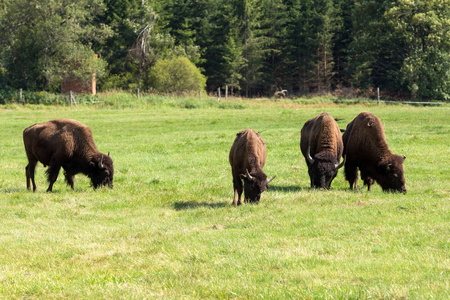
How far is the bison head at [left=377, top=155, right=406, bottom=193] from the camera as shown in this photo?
1202 centimetres

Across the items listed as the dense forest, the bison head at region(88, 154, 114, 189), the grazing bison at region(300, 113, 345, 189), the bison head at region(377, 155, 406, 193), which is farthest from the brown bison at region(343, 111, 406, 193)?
the dense forest

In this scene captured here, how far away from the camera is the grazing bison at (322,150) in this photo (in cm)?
1191

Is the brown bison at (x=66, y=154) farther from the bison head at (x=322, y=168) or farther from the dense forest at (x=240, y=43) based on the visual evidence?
the dense forest at (x=240, y=43)

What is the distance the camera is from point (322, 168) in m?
11.8

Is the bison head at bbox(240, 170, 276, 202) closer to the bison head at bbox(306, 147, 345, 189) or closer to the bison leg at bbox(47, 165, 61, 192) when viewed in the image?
the bison head at bbox(306, 147, 345, 189)

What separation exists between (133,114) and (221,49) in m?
38.5

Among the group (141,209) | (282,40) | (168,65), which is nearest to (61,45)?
(168,65)

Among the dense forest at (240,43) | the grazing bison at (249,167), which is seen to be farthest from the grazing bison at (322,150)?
the dense forest at (240,43)

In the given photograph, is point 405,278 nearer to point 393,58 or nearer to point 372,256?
point 372,256

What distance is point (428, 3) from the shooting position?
5388cm

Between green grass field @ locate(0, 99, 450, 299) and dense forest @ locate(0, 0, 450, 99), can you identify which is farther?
dense forest @ locate(0, 0, 450, 99)

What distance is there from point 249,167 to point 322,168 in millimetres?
2061

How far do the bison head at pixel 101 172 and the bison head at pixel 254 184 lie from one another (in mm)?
4534

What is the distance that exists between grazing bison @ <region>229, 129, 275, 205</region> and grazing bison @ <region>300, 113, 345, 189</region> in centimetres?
136
